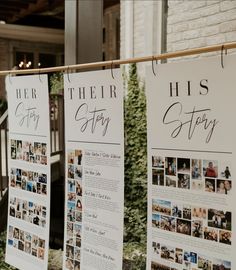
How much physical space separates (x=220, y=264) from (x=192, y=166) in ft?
1.16

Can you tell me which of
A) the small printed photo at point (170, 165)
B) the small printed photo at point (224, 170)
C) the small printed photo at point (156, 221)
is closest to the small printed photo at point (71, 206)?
the small printed photo at point (156, 221)

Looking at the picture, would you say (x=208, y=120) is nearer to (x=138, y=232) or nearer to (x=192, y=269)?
(x=192, y=269)

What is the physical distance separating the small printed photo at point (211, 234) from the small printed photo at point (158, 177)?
243 mm

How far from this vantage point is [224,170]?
1.39 meters

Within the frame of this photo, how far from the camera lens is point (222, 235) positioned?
55.9 inches

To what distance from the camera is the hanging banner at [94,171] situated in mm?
1730

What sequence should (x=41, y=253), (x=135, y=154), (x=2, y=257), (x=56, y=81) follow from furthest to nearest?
(x=135, y=154), (x=56, y=81), (x=2, y=257), (x=41, y=253)

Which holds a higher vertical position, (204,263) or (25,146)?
(25,146)

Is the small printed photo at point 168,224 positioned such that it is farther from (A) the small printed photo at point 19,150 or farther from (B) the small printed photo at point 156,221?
(A) the small printed photo at point 19,150

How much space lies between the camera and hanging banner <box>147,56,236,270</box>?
139 cm

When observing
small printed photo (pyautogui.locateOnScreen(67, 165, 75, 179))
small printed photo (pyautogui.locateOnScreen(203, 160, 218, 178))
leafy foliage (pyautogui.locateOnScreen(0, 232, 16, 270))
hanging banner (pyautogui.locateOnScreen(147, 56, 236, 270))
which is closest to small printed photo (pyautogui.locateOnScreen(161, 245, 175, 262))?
hanging banner (pyautogui.locateOnScreen(147, 56, 236, 270))

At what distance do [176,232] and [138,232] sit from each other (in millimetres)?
2427

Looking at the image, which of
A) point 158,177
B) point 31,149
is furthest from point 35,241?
point 158,177

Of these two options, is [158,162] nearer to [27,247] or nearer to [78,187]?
[78,187]
